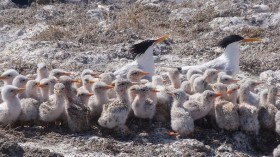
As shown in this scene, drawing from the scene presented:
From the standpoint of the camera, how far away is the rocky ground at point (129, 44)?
644cm

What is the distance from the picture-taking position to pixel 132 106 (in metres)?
6.85

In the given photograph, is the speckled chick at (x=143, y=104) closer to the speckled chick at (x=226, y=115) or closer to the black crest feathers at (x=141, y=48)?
the speckled chick at (x=226, y=115)

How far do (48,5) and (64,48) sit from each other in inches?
214

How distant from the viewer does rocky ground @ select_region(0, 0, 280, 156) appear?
6.44 metres

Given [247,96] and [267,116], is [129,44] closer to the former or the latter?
[247,96]

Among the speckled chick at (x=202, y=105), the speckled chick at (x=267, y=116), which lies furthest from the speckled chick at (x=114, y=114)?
the speckled chick at (x=267, y=116)

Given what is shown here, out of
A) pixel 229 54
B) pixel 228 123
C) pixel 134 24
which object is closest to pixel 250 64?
pixel 229 54

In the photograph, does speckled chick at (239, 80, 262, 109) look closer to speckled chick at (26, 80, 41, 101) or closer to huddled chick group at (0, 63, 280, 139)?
huddled chick group at (0, 63, 280, 139)

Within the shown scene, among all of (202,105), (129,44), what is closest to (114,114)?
(202,105)

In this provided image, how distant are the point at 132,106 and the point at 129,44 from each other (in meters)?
5.20

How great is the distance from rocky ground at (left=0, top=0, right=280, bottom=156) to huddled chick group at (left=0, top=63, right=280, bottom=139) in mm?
156

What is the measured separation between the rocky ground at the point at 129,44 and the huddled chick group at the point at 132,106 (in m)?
0.16

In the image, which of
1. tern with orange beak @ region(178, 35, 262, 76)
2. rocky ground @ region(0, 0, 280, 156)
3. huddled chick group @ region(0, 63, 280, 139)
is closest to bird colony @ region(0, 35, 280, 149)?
huddled chick group @ region(0, 63, 280, 139)

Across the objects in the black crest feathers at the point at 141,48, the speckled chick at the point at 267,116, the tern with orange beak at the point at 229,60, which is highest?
the black crest feathers at the point at 141,48
